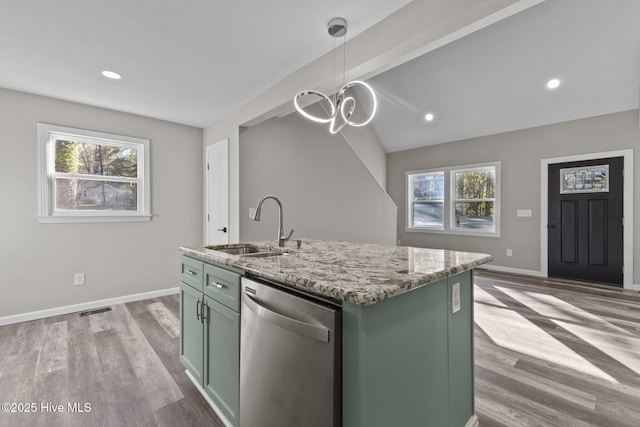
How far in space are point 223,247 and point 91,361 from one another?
1367 mm

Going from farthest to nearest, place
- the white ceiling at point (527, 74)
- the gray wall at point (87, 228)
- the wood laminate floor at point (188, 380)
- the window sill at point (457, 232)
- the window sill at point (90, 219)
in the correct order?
the window sill at point (457, 232), the white ceiling at point (527, 74), the window sill at point (90, 219), the gray wall at point (87, 228), the wood laminate floor at point (188, 380)

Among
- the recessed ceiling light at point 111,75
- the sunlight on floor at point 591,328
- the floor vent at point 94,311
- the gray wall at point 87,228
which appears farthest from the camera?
the floor vent at point 94,311

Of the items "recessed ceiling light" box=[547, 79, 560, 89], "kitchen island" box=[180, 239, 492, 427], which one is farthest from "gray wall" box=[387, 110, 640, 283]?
"kitchen island" box=[180, 239, 492, 427]

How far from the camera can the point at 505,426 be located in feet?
5.32

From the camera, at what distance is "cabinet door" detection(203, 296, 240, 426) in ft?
4.86

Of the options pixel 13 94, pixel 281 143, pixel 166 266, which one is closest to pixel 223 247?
pixel 281 143

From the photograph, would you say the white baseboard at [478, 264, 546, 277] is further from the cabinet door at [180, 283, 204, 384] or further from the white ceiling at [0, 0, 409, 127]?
the cabinet door at [180, 283, 204, 384]

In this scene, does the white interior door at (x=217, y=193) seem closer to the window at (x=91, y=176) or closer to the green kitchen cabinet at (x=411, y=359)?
the window at (x=91, y=176)

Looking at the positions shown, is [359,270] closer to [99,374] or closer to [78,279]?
[99,374]

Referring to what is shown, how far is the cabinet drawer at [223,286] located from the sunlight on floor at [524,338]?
2.33 metres

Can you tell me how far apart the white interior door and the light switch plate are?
2972 millimetres

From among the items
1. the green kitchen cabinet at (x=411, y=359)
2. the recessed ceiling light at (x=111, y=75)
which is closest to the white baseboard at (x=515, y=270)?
the green kitchen cabinet at (x=411, y=359)

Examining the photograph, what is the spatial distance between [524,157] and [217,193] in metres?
5.09

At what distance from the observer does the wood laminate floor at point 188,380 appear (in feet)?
5.66
